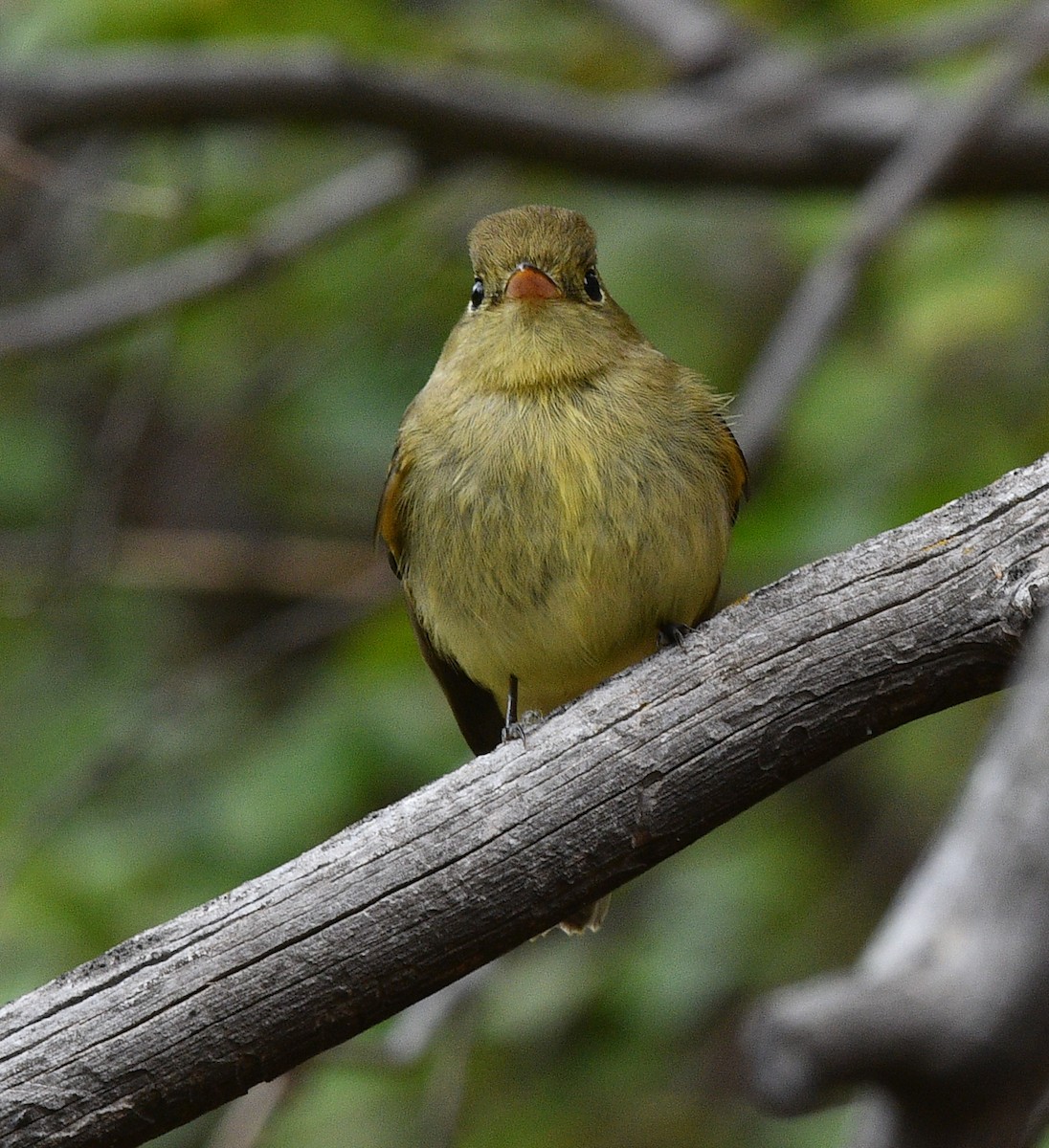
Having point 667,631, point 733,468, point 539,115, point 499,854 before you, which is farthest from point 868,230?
point 499,854

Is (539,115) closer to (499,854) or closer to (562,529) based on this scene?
(562,529)

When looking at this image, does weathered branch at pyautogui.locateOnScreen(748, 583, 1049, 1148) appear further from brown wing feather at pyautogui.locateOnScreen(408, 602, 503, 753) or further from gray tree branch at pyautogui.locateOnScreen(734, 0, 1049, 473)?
gray tree branch at pyautogui.locateOnScreen(734, 0, 1049, 473)

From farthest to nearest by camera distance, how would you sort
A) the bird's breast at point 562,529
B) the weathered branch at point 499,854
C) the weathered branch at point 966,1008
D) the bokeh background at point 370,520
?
the bokeh background at point 370,520 < the bird's breast at point 562,529 < the weathered branch at point 499,854 < the weathered branch at point 966,1008

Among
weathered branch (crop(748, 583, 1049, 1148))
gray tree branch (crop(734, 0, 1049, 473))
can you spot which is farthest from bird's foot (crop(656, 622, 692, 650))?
weathered branch (crop(748, 583, 1049, 1148))

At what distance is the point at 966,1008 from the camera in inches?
37.5

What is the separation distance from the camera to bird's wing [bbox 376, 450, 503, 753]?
13.3 feet

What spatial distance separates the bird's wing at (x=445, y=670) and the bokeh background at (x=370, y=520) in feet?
2.22

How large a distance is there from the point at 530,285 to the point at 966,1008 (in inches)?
127

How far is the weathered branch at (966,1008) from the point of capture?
92 cm

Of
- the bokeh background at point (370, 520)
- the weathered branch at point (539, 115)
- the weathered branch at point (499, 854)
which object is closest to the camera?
the weathered branch at point (499, 854)

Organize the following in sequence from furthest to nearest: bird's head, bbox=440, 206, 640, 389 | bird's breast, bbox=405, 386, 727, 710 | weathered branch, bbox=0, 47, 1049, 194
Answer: weathered branch, bbox=0, 47, 1049, 194, bird's head, bbox=440, 206, 640, 389, bird's breast, bbox=405, 386, 727, 710

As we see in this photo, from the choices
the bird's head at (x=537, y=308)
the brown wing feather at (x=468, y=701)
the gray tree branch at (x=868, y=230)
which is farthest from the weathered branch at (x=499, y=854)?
the gray tree branch at (x=868, y=230)

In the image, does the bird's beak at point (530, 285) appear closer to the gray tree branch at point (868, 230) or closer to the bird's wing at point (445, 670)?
the bird's wing at point (445, 670)

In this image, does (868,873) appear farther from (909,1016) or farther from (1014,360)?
(909,1016)
